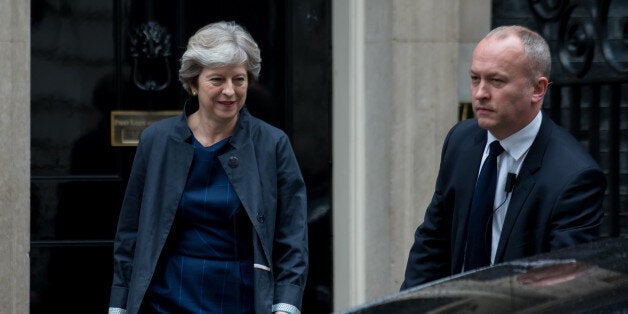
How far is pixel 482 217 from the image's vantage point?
411 centimetres

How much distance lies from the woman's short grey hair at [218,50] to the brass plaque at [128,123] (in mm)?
2382

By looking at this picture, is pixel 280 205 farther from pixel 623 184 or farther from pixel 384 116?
pixel 623 184

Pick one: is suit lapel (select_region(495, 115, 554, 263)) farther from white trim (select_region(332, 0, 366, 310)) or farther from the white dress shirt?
white trim (select_region(332, 0, 366, 310))

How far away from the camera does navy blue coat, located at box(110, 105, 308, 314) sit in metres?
4.73

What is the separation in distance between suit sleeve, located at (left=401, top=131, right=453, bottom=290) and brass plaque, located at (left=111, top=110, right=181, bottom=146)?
308cm

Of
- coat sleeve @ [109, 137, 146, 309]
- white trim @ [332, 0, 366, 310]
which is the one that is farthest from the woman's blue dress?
white trim @ [332, 0, 366, 310]

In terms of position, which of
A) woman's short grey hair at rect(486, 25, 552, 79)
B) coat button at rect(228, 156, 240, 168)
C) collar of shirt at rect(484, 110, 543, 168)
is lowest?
coat button at rect(228, 156, 240, 168)

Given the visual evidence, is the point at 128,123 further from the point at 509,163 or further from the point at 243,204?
the point at 509,163

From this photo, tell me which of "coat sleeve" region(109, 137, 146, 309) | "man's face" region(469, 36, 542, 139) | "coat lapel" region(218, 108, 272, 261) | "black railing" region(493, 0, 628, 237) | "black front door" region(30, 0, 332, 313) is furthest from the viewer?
"black front door" region(30, 0, 332, 313)

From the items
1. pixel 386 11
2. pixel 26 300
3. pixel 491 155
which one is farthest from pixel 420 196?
pixel 491 155

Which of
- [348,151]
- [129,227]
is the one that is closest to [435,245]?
[129,227]

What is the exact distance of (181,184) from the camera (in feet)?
15.6

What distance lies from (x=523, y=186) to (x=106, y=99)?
3581 millimetres

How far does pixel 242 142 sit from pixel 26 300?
2.56m
